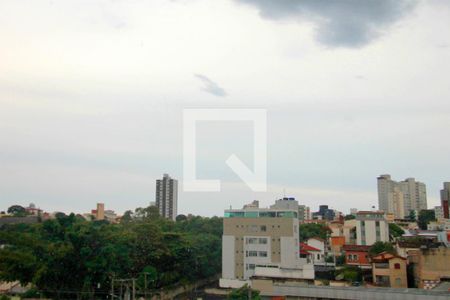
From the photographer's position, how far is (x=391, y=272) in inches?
686

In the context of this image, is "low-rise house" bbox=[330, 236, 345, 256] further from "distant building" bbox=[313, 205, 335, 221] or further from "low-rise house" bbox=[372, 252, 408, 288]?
"distant building" bbox=[313, 205, 335, 221]

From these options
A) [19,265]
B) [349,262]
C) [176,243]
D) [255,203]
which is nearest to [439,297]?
[349,262]

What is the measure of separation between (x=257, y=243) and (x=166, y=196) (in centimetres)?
3840

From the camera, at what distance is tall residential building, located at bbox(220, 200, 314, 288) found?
2159 centimetres

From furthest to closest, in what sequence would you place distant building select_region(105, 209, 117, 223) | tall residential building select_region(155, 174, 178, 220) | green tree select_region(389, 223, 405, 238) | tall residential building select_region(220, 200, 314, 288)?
tall residential building select_region(155, 174, 178, 220) → distant building select_region(105, 209, 117, 223) → green tree select_region(389, 223, 405, 238) → tall residential building select_region(220, 200, 314, 288)

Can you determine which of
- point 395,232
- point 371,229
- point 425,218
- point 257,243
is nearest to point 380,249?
point 257,243

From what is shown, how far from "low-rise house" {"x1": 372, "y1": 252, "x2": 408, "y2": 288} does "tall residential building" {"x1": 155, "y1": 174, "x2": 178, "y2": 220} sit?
43.2 metres

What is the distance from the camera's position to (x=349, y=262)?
69.7ft

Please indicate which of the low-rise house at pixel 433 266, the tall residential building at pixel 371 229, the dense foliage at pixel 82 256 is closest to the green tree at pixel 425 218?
the tall residential building at pixel 371 229

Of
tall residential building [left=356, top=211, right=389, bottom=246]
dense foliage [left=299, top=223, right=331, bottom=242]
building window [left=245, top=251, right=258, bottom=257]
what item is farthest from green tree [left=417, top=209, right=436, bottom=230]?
building window [left=245, top=251, right=258, bottom=257]

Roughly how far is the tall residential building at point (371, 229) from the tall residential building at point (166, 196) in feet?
114

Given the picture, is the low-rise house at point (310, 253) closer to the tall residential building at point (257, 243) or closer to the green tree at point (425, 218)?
the tall residential building at point (257, 243)

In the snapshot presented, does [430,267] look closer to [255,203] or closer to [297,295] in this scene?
[297,295]

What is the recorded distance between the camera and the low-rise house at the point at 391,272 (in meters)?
17.3
